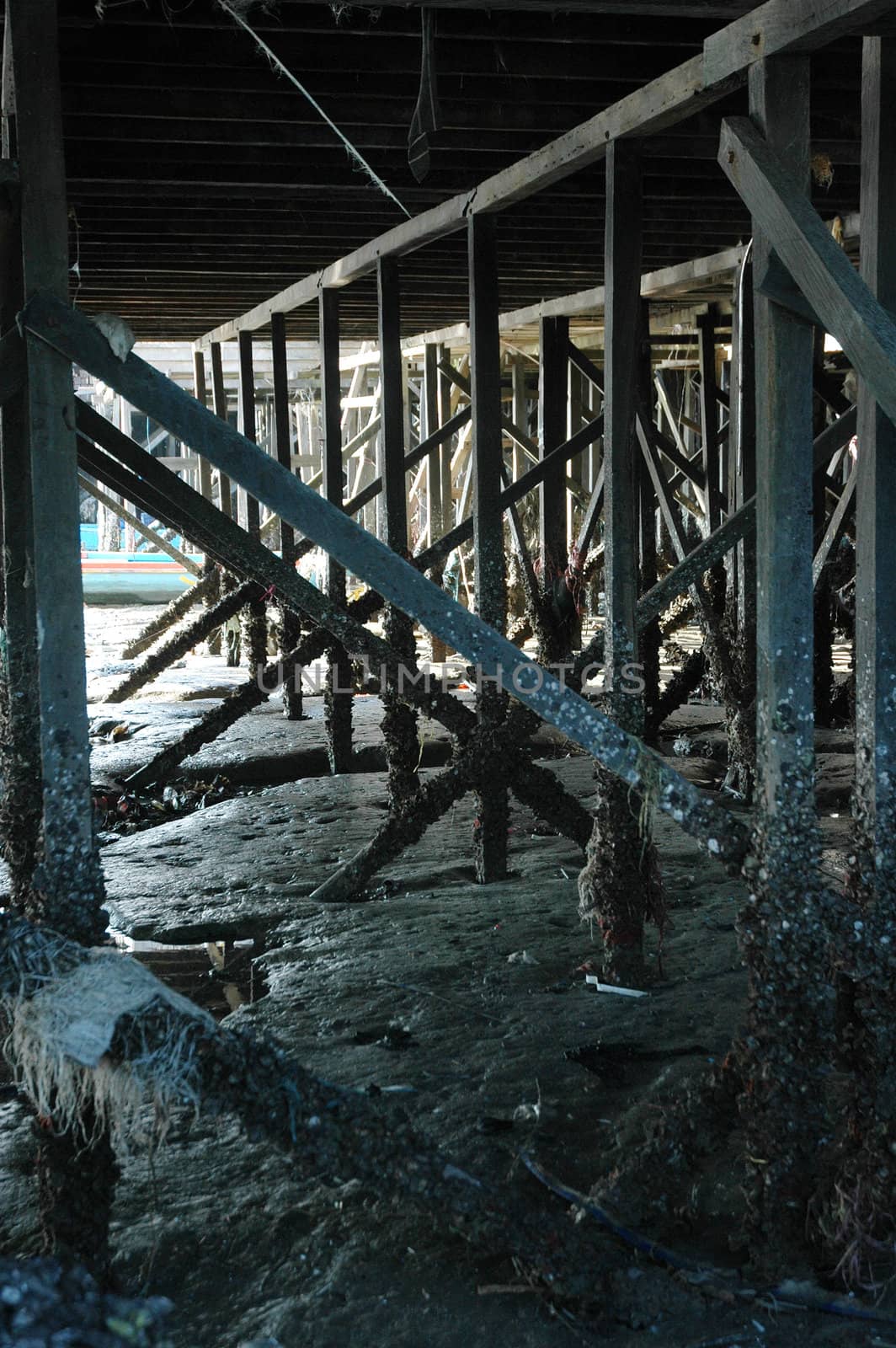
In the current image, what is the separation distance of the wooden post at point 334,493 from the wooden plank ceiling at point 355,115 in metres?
0.70

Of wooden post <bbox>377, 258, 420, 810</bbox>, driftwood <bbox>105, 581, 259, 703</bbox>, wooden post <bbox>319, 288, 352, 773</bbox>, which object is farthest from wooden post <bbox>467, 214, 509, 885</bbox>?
driftwood <bbox>105, 581, 259, 703</bbox>

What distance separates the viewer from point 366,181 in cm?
590

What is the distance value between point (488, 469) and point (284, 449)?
4.47 metres

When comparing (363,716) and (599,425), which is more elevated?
(599,425)

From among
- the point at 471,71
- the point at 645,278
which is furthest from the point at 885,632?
the point at 645,278

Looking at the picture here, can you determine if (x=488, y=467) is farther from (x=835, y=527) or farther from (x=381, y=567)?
(x=835, y=527)

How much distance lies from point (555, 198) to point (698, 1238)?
15.9 ft

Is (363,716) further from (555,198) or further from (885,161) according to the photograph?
(885,161)

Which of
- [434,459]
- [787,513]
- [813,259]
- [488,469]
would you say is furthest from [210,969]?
[434,459]

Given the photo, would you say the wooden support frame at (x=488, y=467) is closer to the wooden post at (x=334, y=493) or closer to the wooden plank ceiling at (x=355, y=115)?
the wooden plank ceiling at (x=355, y=115)

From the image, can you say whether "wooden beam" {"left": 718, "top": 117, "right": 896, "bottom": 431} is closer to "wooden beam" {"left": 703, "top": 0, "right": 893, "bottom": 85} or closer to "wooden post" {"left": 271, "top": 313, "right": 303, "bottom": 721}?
"wooden beam" {"left": 703, "top": 0, "right": 893, "bottom": 85}

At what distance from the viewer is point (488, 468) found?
5.84 m

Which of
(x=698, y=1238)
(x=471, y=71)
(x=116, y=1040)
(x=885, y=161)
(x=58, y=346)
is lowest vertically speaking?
(x=698, y=1238)

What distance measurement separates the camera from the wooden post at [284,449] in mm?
9445
